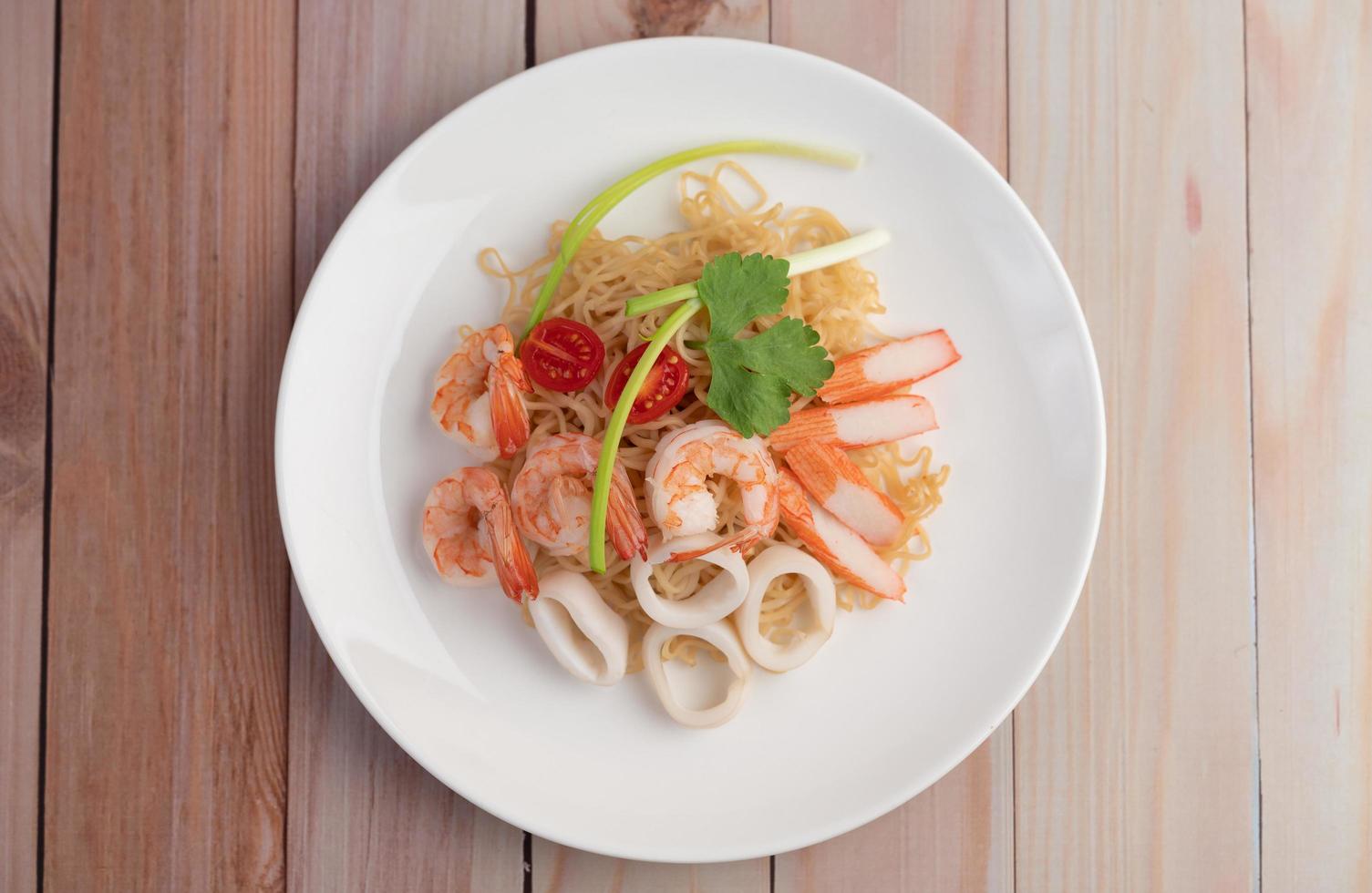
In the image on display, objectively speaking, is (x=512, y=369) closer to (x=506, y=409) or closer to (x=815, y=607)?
(x=506, y=409)

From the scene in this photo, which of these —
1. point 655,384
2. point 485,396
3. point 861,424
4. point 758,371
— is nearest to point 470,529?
point 485,396

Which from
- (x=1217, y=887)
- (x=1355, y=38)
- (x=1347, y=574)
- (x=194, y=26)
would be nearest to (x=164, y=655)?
(x=194, y=26)

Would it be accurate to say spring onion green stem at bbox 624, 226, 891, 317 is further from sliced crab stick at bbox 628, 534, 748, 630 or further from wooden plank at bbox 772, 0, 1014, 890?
sliced crab stick at bbox 628, 534, 748, 630

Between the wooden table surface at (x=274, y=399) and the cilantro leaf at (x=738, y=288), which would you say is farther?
the wooden table surface at (x=274, y=399)

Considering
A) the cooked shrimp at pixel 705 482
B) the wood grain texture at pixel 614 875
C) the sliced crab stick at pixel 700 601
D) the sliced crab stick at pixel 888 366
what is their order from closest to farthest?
1. the cooked shrimp at pixel 705 482
2. the sliced crab stick at pixel 700 601
3. the sliced crab stick at pixel 888 366
4. the wood grain texture at pixel 614 875

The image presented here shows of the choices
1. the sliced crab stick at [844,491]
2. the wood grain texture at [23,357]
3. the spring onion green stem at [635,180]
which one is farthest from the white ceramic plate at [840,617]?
the wood grain texture at [23,357]

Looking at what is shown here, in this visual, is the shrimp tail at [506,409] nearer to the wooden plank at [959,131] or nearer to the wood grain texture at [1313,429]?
the wooden plank at [959,131]
